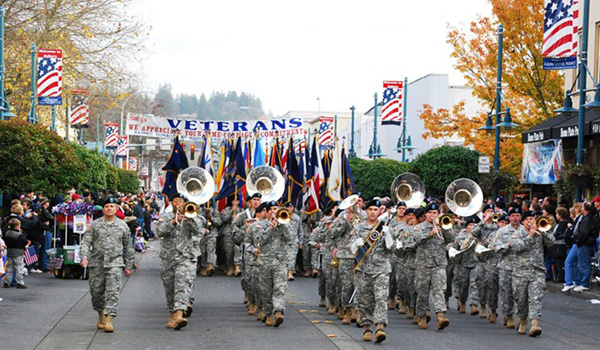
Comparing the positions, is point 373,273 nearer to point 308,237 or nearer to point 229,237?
point 308,237

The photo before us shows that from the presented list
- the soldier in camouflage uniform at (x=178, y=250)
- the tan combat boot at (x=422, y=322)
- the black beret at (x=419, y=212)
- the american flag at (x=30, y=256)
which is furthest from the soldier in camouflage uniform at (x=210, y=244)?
the tan combat boot at (x=422, y=322)

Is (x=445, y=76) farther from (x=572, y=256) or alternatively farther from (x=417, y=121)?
(x=572, y=256)

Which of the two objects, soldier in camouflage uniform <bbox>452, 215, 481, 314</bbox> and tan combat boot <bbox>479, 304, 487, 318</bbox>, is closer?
tan combat boot <bbox>479, 304, 487, 318</bbox>

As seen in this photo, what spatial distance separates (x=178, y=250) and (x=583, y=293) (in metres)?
8.86

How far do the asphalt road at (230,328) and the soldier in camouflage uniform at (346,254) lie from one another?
0.30 metres

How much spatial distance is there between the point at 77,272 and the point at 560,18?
12315mm

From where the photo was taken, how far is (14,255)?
17016mm

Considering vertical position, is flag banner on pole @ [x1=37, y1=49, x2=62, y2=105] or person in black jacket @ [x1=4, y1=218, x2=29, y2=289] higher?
flag banner on pole @ [x1=37, y1=49, x2=62, y2=105]

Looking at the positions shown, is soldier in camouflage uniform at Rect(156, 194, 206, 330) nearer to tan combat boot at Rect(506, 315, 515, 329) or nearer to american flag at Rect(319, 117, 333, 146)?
tan combat boot at Rect(506, 315, 515, 329)

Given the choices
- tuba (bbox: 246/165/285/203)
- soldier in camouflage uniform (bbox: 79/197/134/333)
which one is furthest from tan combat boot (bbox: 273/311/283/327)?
tuba (bbox: 246/165/285/203)

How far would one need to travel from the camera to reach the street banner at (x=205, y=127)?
25.0m

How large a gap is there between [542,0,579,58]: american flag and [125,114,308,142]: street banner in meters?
7.62

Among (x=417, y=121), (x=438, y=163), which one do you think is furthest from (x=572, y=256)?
(x=417, y=121)

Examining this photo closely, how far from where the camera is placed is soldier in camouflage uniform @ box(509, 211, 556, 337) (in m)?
12.2
